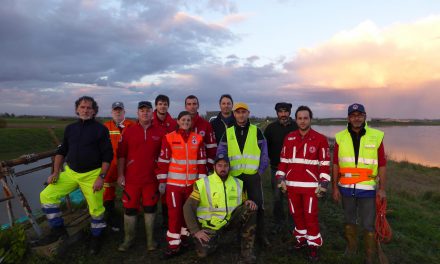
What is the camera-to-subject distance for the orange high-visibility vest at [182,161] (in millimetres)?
4789

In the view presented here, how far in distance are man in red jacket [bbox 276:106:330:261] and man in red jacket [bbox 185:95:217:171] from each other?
4.32 feet

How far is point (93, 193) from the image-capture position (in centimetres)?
482

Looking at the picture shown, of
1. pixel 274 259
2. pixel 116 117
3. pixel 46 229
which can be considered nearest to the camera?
pixel 274 259

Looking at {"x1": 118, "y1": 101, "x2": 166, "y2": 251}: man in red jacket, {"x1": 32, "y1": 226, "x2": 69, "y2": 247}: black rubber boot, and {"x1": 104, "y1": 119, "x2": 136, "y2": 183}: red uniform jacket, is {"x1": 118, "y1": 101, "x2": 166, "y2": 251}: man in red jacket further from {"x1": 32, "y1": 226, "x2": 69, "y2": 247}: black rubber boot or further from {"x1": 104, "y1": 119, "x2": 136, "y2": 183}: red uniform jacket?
{"x1": 32, "y1": 226, "x2": 69, "y2": 247}: black rubber boot

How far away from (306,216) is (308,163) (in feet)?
2.82

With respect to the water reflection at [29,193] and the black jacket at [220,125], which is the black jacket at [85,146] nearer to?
the black jacket at [220,125]

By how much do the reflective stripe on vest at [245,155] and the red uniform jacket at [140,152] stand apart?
130 centimetres

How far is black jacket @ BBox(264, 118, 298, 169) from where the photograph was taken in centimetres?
571

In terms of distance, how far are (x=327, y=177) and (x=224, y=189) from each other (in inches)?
64.6

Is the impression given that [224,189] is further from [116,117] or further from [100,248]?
[116,117]

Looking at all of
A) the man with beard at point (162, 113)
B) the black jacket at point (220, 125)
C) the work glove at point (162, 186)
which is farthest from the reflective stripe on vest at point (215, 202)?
the man with beard at point (162, 113)

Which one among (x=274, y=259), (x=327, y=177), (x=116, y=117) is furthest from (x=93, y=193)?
(x=327, y=177)

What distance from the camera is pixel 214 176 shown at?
183 inches

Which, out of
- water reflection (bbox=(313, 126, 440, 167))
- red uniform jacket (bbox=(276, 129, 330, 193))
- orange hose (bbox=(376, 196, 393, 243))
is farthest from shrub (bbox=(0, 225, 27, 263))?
water reflection (bbox=(313, 126, 440, 167))
